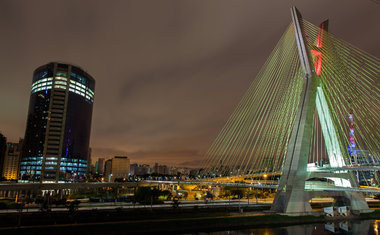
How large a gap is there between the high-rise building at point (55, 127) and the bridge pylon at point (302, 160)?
87.9 meters

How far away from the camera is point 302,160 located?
2914cm

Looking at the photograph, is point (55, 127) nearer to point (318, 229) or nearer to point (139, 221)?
point (139, 221)

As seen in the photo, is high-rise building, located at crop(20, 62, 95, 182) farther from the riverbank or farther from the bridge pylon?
the bridge pylon

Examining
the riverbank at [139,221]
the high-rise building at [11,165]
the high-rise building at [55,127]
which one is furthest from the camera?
the high-rise building at [11,165]

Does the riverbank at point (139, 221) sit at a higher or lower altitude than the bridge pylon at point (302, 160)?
lower

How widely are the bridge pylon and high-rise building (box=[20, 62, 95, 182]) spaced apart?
87.9 m

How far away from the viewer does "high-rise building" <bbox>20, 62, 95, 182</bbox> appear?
95.8 meters

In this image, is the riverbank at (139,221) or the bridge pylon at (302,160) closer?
the riverbank at (139,221)

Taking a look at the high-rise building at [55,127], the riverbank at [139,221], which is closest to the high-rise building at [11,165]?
the high-rise building at [55,127]

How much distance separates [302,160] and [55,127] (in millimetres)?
92199

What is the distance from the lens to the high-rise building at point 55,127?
9575cm

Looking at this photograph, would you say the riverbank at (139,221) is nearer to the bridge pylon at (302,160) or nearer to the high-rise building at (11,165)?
the bridge pylon at (302,160)

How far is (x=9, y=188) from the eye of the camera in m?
51.4

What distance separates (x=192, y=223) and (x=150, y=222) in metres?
4.02
